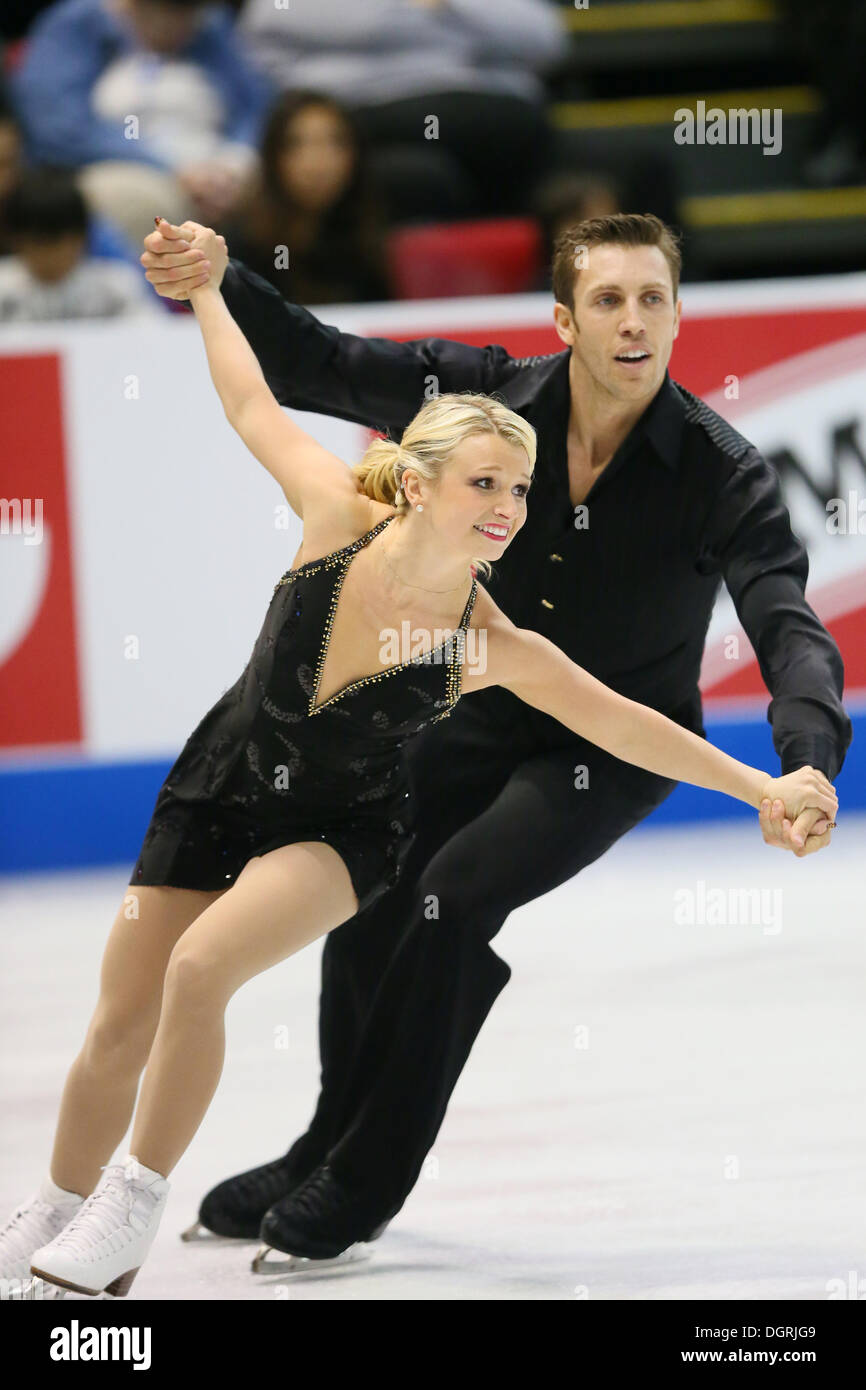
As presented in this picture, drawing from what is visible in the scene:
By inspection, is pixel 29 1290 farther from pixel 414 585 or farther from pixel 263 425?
pixel 263 425

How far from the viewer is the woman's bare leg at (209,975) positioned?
264 cm

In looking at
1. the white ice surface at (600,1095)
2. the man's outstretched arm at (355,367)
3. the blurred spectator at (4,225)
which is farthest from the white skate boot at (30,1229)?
the blurred spectator at (4,225)

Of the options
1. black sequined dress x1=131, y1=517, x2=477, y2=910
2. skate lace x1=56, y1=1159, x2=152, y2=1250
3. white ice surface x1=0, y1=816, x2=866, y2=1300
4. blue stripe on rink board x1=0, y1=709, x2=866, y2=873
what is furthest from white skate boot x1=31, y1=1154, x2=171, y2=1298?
blue stripe on rink board x1=0, y1=709, x2=866, y2=873

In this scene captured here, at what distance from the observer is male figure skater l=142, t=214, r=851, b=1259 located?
9.97ft

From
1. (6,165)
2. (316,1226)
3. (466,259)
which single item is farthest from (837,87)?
(316,1226)

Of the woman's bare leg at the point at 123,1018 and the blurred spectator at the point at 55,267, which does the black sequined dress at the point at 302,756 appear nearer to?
the woman's bare leg at the point at 123,1018

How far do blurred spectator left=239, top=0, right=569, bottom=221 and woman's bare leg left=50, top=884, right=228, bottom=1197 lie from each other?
4378 millimetres

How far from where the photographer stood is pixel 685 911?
5172 mm

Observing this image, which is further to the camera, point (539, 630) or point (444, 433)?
point (539, 630)

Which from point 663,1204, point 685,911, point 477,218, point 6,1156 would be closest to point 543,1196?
point 663,1204

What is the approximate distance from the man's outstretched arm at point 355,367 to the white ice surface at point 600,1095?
1.38 metres

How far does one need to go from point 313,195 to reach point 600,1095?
332 centimetres

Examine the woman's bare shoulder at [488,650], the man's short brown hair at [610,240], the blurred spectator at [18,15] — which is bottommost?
the woman's bare shoulder at [488,650]

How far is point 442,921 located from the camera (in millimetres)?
3041
